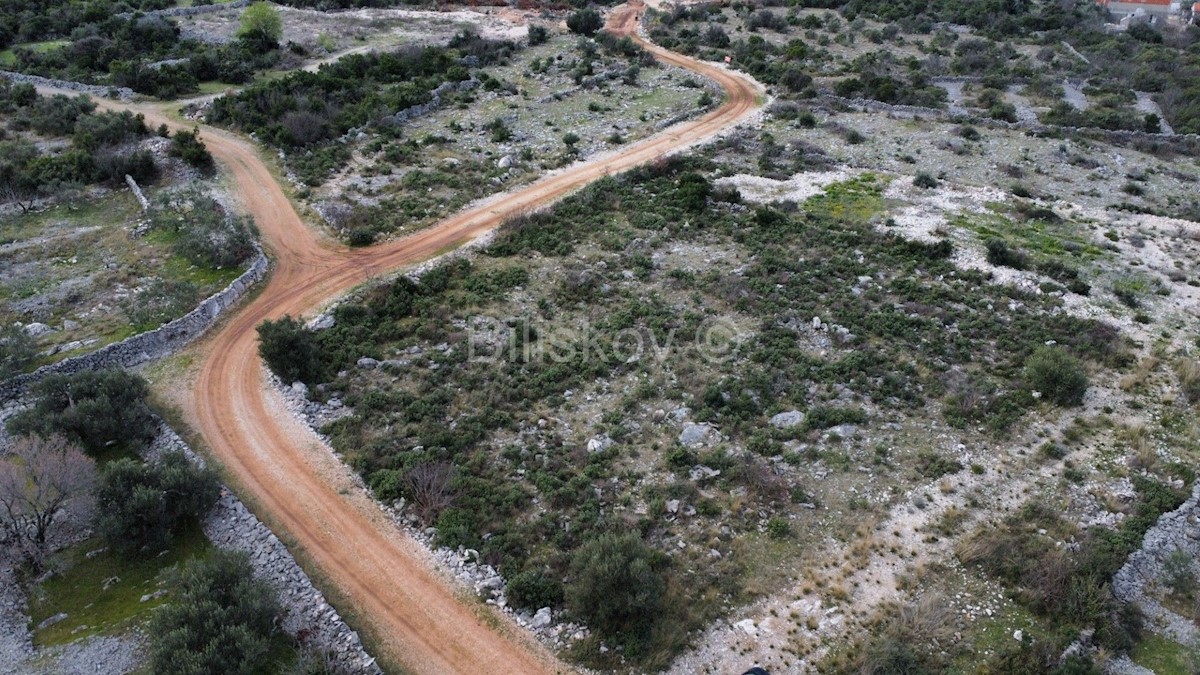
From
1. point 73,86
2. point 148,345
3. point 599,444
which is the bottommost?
point 599,444

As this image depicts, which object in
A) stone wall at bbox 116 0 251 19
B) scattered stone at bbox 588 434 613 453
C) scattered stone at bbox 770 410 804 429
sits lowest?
scattered stone at bbox 770 410 804 429

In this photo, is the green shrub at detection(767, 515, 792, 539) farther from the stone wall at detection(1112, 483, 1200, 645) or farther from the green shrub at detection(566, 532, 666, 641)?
the stone wall at detection(1112, 483, 1200, 645)

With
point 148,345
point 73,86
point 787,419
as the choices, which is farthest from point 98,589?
point 73,86

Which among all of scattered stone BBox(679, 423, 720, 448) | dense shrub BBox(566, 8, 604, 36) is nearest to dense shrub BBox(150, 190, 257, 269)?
scattered stone BBox(679, 423, 720, 448)

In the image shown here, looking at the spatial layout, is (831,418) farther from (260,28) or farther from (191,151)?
(260,28)

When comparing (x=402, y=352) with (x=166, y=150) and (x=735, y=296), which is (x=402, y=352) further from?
(x=166, y=150)

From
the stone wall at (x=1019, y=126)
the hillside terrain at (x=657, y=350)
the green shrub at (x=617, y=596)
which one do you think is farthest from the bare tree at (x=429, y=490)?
the stone wall at (x=1019, y=126)

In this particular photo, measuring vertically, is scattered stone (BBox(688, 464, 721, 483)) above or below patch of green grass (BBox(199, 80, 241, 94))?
below
